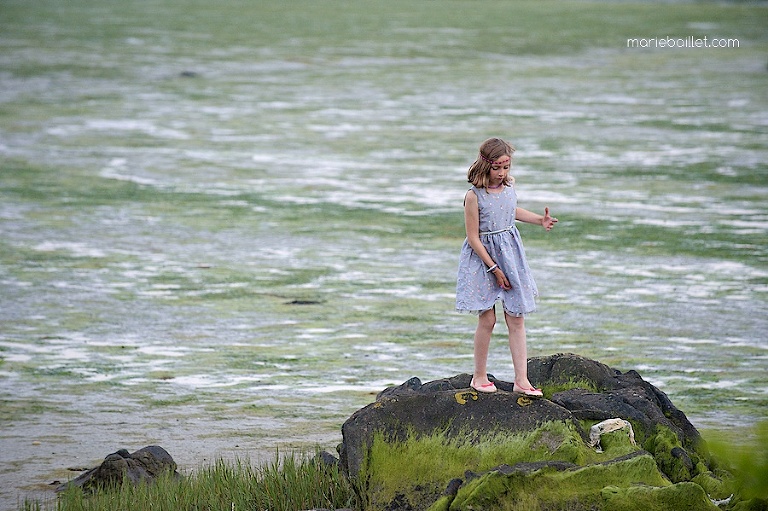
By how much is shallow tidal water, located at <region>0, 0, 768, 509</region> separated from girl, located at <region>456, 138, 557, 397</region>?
214cm

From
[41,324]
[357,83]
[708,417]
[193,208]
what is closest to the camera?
[708,417]

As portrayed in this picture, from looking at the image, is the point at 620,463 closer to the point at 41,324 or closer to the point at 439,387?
the point at 439,387

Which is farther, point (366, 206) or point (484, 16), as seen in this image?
point (484, 16)

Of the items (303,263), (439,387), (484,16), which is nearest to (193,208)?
(303,263)

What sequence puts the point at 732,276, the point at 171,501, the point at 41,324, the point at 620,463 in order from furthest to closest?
the point at 732,276
the point at 41,324
the point at 171,501
the point at 620,463

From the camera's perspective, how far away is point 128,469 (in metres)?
7.04

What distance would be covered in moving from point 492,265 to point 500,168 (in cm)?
44

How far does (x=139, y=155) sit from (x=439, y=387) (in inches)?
662

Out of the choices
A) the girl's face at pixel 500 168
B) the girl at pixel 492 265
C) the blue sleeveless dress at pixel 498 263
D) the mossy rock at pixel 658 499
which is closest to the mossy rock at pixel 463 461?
the mossy rock at pixel 658 499

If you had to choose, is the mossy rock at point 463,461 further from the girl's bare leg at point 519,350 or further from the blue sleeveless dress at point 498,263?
the blue sleeveless dress at point 498,263

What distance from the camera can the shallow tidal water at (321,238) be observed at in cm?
955

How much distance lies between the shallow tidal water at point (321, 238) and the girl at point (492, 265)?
2.14 meters

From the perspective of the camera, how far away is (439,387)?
6.50 m

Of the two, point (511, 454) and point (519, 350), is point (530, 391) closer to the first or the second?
point (519, 350)
